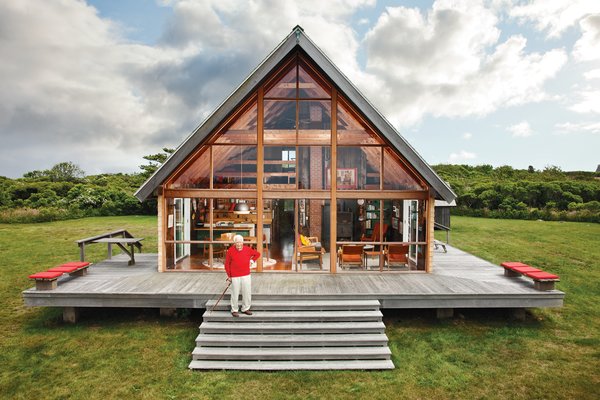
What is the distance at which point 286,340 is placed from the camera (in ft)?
21.4

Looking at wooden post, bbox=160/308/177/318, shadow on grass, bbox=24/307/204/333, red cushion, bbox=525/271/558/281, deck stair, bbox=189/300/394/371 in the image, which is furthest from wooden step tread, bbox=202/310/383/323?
red cushion, bbox=525/271/558/281

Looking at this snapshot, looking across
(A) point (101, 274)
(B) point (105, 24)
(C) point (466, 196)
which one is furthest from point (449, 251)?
(C) point (466, 196)

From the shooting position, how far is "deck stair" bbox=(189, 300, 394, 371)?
20.4 ft

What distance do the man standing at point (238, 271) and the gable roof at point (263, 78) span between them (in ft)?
10.6

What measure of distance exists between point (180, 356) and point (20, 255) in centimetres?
1372

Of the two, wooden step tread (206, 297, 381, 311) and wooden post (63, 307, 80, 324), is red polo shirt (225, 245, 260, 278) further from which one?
wooden post (63, 307, 80, 324)

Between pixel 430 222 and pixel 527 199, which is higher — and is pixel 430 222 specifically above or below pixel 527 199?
below

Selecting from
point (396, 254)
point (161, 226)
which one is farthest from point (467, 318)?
point (161, 226)

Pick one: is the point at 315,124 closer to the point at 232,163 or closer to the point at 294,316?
the point at 232,163

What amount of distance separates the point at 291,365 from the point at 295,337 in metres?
0.62

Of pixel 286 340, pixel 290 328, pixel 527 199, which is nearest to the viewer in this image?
pixel 286 340

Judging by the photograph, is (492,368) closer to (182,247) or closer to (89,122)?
(182,247)

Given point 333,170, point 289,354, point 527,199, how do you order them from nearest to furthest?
point 289,354 → point 333,170 → point 527,199

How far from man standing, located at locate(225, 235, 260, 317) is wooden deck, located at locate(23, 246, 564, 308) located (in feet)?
1.67
